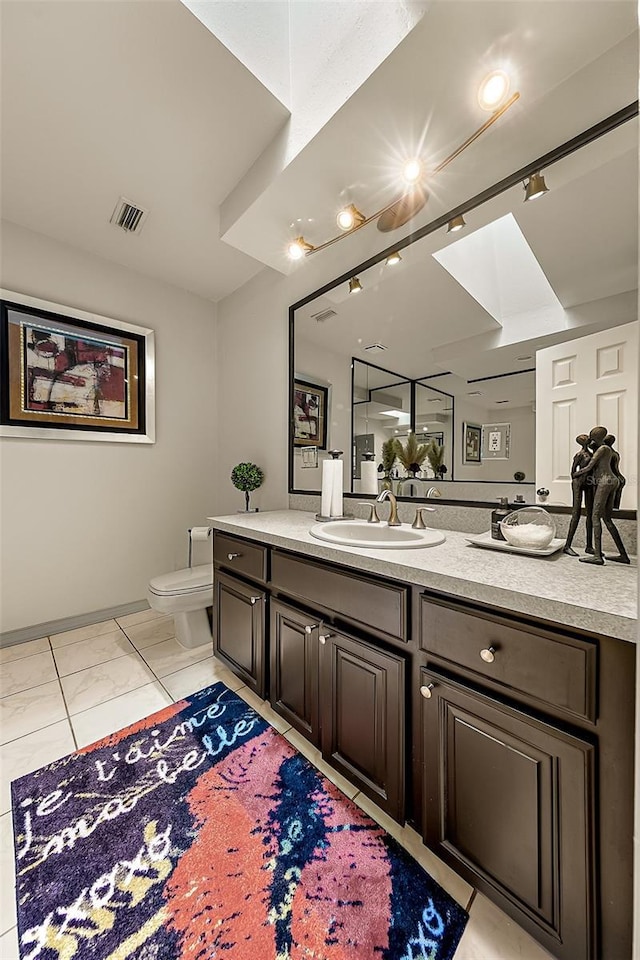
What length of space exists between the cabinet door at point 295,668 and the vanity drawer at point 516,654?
498 millimetres

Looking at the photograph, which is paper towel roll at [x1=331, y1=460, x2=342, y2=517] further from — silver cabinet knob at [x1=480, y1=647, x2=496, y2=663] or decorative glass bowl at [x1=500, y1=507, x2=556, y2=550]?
silver cabinet knob at [x1=480, y1=647, x2=496, y2=663]

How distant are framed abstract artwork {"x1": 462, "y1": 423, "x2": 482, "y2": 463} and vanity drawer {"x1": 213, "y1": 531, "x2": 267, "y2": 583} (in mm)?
961

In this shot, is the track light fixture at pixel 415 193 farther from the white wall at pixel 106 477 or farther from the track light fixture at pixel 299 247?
the white wall at pixel 106 477

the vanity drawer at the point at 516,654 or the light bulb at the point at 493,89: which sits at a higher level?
the light bulb at the point at 493,89

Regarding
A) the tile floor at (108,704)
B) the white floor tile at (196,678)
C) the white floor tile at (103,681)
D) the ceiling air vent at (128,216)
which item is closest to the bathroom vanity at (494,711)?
the tile floor at (108,704)

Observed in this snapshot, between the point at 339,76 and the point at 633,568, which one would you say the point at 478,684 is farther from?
the point at 339,76

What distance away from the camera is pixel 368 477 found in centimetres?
189

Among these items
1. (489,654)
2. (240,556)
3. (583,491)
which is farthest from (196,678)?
(583,491)

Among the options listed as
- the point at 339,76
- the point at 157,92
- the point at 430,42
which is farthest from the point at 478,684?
the point at 157,92

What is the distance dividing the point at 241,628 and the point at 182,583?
0.67m

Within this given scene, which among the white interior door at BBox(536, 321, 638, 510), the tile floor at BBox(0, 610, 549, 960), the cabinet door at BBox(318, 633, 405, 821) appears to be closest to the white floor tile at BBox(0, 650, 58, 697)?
the tile floor at BBox(0, 610, 549, 960)

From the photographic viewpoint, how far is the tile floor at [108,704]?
0.87 meters

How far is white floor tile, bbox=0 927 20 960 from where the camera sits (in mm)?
812

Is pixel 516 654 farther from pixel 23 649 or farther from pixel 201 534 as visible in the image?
pixel 23 649
